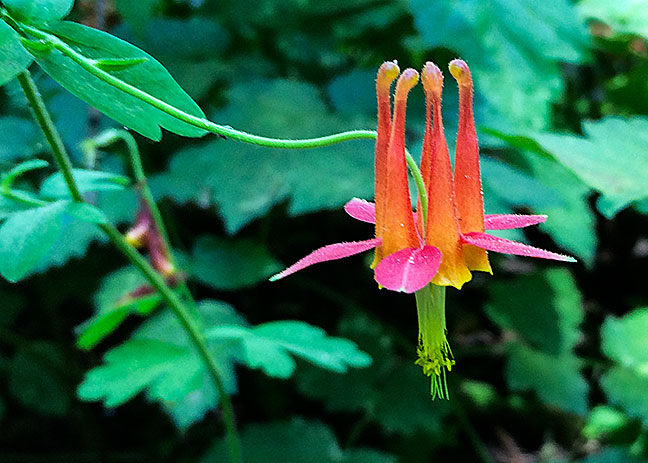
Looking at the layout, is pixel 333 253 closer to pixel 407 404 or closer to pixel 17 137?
pixel 17 137

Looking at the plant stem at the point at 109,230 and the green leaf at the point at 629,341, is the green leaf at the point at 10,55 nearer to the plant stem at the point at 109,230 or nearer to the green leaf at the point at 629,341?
the plant stem at the point at 109,230

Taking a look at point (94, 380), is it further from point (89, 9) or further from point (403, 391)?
point (89, 9)

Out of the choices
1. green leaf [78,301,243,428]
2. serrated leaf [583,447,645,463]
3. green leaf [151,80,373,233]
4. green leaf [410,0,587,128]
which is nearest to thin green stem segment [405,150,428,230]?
green leaf [78,301,243,428]

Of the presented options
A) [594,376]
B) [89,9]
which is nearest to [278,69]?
[89,9]

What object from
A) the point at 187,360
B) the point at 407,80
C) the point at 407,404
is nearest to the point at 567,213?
the point at 407,404

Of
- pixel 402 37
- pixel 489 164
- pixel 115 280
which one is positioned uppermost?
pixel 402 37
